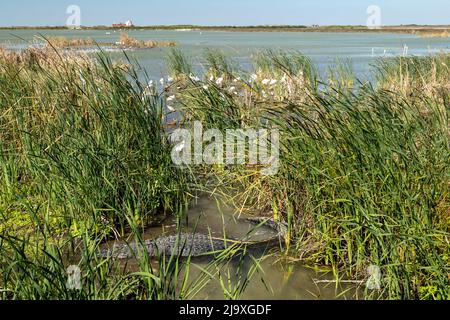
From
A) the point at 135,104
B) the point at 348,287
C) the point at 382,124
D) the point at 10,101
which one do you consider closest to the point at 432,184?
the point at 382,124

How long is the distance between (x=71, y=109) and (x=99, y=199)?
1.06 m

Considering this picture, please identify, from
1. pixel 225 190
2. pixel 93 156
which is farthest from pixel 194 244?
pixel 225 190

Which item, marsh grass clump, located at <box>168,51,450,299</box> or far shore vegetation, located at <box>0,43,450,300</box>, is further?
marsh grass clump, located at <box>168,51,450,299</box>

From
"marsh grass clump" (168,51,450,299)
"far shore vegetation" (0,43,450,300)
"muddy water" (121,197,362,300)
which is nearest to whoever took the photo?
"far shore vegetation" (0,43,450,300)

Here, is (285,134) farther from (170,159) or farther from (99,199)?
(99,199)

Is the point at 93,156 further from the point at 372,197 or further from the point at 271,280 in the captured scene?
the point at 372,197

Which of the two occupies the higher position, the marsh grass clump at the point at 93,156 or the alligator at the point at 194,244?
the marsh grass clump at the point at 93,156

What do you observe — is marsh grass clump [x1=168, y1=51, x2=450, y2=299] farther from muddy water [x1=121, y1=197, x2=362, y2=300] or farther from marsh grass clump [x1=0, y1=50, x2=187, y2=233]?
marsh grass clump [x1=0, y1=50, x2=187, y2=233]

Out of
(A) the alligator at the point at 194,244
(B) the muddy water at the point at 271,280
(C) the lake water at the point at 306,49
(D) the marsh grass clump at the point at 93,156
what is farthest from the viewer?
(C) the lake water at the point at 306,49

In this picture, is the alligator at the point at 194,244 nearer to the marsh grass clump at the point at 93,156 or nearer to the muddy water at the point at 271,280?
the muddy water at the point at 271,280

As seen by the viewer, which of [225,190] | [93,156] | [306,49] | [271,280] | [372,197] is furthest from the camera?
[306,49]

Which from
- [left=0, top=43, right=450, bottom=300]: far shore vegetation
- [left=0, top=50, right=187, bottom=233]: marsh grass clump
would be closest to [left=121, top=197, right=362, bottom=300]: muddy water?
[left=0, top=43, right=450, bottom=300]: far shore vegetation

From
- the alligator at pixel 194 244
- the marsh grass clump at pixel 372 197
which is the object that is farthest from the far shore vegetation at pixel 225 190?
the alligator at pixel 194 244

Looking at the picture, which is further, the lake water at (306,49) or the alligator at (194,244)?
the lake water at (306,49)
